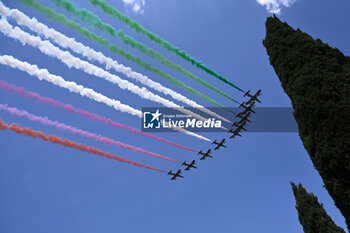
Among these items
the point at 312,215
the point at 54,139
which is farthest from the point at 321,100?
the point at 54,139

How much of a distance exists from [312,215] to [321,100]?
717cm

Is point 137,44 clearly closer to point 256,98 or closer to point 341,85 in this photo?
point 341,85

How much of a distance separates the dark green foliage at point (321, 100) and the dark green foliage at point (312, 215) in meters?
1.20

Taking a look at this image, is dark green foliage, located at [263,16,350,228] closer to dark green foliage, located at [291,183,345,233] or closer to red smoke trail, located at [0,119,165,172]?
dark green foliage, located at [291,183,345,233]

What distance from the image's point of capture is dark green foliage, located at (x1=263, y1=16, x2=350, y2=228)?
46.0 feet

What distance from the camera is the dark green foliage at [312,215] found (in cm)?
1505

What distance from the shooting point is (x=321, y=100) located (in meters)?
15.4

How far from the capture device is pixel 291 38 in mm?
19672

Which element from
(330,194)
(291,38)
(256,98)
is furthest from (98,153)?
(256,98)

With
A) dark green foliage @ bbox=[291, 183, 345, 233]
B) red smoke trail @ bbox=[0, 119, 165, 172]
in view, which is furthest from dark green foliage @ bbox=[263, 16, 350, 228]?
red smoke trail @ bbox=[0, 119, 165, 172]

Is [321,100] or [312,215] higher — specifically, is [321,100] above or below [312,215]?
above

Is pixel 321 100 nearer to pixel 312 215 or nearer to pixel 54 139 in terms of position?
pixel 312 215

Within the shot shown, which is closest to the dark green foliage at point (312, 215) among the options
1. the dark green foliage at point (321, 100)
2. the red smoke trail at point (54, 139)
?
the dark green foliage at point (321, 100)

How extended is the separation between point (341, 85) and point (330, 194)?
21.8ft
